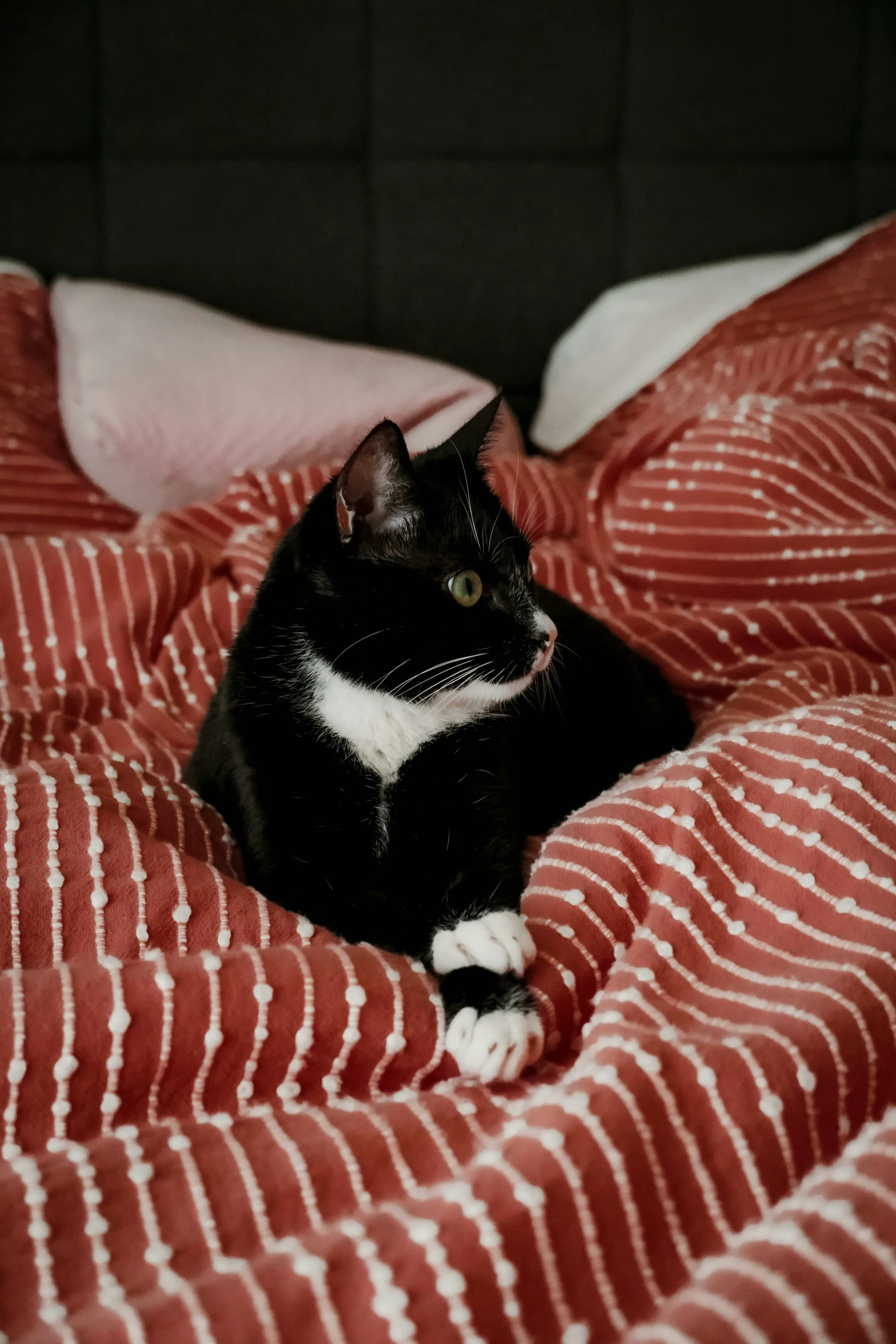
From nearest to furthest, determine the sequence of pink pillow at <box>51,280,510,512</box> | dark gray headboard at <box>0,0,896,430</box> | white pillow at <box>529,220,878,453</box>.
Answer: pink pillow at <box>51,280,510,512</box>, white pillow at <box>529,220,878,453</box>, dark gray headboard at <box>0,0,896,430</box>

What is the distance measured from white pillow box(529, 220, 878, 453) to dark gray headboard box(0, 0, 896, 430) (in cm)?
12

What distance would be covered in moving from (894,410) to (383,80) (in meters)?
1.14

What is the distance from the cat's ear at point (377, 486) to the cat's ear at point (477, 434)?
16 centimetres

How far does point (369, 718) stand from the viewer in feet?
2.58

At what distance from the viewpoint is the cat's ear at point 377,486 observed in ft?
2.31

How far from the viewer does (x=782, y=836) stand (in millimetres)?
695

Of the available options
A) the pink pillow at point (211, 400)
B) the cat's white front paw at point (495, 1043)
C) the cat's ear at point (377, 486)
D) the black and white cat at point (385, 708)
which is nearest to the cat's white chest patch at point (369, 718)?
the black and white cat at point (385, 708)

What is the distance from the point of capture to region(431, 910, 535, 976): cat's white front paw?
0.63 metres

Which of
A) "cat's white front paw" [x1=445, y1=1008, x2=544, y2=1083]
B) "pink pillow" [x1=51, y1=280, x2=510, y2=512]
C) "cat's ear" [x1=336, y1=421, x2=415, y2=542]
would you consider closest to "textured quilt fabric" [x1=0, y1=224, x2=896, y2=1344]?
"cat's white front paw" [x1=445, y1=1008, x2=544, y2=1083]

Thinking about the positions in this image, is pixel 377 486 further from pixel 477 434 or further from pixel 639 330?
pixel 639 330

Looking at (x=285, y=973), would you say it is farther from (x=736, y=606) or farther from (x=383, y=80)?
(x=383, y=80)

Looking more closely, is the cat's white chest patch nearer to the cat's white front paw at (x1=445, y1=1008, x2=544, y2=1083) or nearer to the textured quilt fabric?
the textured quilt fabric

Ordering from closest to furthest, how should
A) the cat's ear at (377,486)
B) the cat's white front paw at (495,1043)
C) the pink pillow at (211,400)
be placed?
the cat's white front paw at (495,1043), the cat's ear at (377,486), the pink pillow at (211,400)

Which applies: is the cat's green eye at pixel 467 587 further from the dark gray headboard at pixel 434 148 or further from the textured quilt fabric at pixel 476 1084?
the dark gray headboard at pixel 434 148
